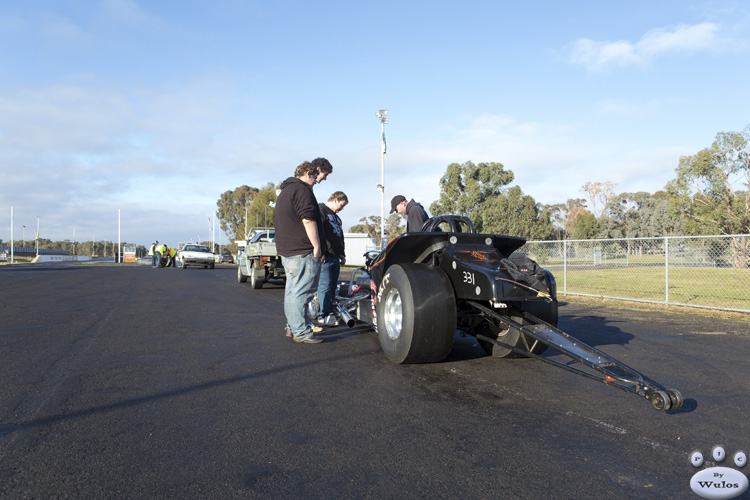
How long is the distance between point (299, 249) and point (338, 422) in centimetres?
281

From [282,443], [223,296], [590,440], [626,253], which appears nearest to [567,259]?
[626,253]

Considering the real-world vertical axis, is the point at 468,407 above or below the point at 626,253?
below

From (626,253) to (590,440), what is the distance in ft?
37.4

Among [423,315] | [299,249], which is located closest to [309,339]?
[299,249]

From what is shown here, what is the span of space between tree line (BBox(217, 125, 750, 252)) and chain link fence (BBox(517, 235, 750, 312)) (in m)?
19.1

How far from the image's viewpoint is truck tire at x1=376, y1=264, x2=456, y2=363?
402cm

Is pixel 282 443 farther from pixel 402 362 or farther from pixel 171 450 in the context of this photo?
pixel 402 362

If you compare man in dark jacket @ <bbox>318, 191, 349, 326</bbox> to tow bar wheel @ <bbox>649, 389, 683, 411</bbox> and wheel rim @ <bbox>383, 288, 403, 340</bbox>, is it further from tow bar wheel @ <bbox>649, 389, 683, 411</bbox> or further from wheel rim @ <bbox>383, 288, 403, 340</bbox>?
tow bar wheel @ <bbox>649, 389, 683, 411</bbox>

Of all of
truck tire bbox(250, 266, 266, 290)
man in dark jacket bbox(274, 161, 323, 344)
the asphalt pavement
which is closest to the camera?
the asphalt pavement

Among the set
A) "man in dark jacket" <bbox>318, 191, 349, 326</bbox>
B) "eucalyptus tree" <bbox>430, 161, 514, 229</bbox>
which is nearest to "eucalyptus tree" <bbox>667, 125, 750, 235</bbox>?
"eucalyptus tree" <bbox>430, 161, 514, 229</bbox>

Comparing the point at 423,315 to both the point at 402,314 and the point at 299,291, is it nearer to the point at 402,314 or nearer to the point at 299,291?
the point at 402,314

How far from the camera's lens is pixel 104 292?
449 inches

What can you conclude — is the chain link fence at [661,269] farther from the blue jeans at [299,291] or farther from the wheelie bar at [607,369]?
the blue jeans at [299,291]

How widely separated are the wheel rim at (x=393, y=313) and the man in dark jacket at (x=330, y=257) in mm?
1747
